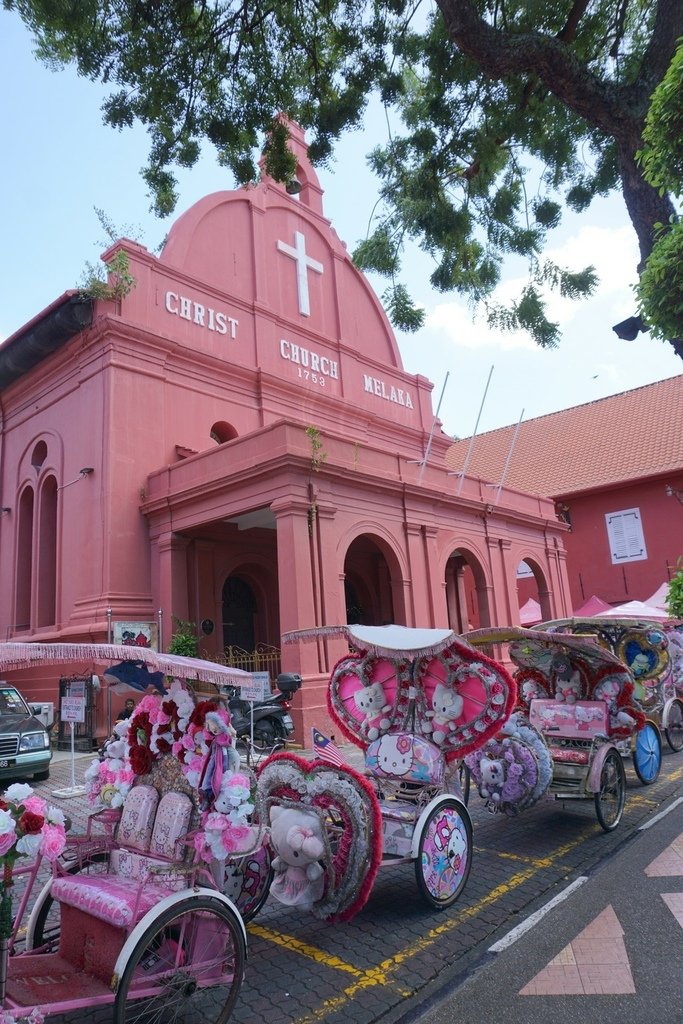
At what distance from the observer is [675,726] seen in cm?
1133

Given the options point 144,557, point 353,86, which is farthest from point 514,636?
point 144,557

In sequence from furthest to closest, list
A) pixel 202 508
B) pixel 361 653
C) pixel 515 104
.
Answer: pixel 202 508 < pixel 515 104 < pixel 361 653

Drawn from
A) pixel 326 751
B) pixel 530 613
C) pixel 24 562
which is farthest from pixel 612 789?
pixel 530 613

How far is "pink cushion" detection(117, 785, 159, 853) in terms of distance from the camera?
162 inches

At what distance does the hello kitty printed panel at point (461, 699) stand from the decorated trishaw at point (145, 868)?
2152 millimetres

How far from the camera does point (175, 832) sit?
3945 millimetres

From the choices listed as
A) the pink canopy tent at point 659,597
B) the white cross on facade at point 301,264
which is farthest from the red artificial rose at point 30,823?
the pink canopy tent at point 659,597

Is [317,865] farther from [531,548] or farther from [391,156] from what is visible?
[531,548]

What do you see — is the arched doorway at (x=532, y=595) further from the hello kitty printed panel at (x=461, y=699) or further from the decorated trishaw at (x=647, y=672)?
the hello kitty printed panel at (x=461, y=699)

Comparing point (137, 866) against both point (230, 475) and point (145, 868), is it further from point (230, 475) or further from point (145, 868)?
point (230, 475)

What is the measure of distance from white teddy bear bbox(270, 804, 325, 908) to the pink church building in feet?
23.2

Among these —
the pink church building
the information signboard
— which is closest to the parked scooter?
the pink church building

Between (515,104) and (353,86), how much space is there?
85.7 inches

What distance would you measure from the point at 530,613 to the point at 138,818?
69.9 ft
